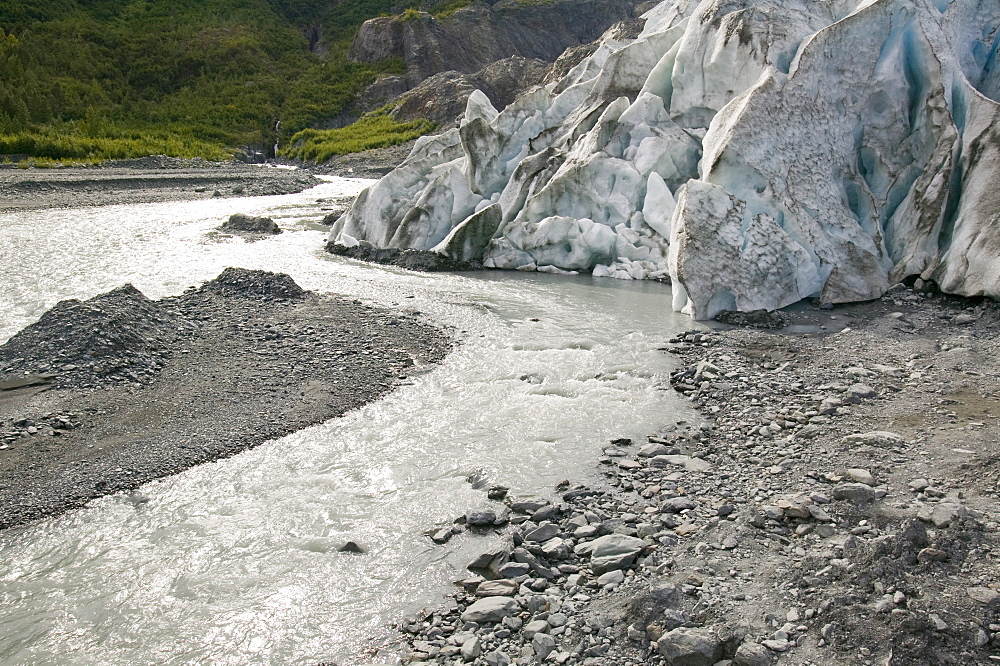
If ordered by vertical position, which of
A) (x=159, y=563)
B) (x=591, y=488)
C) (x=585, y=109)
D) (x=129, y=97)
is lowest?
(x=159, y=563)

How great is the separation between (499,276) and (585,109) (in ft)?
22.3

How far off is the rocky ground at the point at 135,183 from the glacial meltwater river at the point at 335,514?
19947 millimetres

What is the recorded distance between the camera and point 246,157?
59.0 meters

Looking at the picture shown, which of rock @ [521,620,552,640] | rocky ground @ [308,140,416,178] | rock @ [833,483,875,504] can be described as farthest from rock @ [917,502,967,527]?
rocky ground @ [308,140,416,178]

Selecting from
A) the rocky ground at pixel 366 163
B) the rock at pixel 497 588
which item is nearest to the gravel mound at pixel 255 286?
the rock at pixel 497 588

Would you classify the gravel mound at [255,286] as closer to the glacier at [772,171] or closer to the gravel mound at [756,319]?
the glacier at [772,171]

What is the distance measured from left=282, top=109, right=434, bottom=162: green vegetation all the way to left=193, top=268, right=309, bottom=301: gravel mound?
43437 mm

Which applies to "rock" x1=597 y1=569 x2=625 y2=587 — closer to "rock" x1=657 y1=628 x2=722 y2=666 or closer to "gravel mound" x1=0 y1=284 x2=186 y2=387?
"rock" x1=657 y1=628 x2=722 y2=666

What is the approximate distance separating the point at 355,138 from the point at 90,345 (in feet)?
176

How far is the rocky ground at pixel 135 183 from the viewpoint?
1167 inches

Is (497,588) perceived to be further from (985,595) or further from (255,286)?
(255,286)

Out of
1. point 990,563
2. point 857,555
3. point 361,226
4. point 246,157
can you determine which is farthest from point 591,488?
point 246,157

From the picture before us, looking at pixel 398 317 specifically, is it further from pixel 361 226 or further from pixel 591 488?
pixel 361 226

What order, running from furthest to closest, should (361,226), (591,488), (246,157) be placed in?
(246,157) → (361,226) → (591,488)
